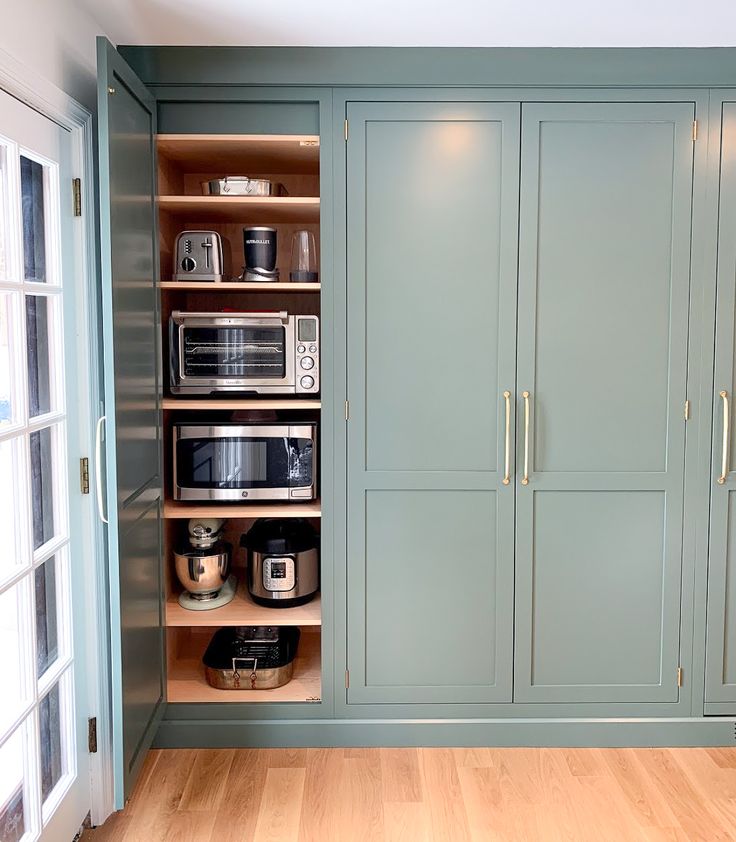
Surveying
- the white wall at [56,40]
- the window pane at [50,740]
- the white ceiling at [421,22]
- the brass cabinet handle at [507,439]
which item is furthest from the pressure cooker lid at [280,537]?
the white ceiling at [421,22]

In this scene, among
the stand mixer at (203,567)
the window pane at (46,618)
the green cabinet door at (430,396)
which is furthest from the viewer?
the stand mixer at (203,567)

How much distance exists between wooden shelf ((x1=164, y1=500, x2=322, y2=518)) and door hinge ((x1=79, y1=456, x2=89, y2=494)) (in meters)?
0.44

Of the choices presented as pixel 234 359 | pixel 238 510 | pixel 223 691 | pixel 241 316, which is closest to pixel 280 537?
pixel 238 510

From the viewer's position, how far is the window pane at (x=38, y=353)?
1.89m

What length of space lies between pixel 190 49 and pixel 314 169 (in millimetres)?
672

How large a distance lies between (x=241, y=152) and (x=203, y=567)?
143 cm

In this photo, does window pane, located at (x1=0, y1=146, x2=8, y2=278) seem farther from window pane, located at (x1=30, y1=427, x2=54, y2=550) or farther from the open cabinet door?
window pane, located at (x1=30, y1=427, x2=54, y2=550)

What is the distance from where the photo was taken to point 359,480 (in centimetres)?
258

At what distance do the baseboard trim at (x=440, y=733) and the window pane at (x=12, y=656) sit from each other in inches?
36.5

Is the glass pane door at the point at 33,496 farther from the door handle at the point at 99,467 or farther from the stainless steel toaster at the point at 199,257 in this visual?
the stainless steel toaster at the point at 199,257

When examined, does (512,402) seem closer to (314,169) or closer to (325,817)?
(314,169)

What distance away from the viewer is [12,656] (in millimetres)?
1798

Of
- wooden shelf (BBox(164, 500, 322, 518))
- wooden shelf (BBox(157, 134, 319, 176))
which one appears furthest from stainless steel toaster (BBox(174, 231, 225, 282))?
wooden shelf (BBox(164, 500, 322, 518))

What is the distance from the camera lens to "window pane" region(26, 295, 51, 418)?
189 centimetres
